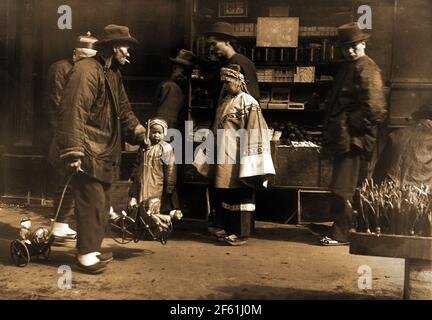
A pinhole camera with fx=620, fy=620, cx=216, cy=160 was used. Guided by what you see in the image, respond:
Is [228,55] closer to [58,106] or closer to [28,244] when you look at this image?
[58,106]

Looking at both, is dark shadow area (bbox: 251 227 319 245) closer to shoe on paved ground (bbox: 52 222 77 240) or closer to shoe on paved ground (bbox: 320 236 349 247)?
shoe on paved ground (bbox: 320 236 349 247)

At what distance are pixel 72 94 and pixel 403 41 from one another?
15.5 feet

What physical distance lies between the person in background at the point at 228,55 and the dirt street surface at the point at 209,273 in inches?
66.6

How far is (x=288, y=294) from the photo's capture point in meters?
4.62

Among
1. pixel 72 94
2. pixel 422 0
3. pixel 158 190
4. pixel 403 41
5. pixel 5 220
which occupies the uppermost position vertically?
pixel 422 0

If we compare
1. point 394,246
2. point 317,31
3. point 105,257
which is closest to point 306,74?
point 317,31

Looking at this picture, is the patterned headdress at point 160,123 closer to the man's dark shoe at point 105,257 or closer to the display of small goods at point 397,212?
the man's dark shoe at point 105,257

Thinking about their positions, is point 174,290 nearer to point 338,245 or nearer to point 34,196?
point 338,245

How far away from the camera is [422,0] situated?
25.9ft

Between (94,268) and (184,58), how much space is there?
3288 mm

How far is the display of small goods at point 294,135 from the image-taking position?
7.80m

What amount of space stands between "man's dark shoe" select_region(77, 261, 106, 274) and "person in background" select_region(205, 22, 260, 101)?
105 inches
